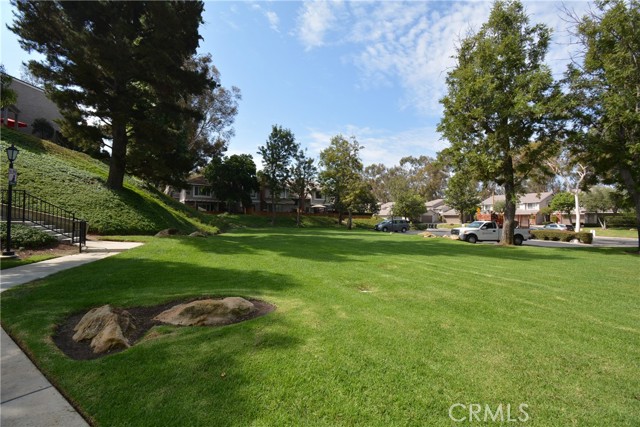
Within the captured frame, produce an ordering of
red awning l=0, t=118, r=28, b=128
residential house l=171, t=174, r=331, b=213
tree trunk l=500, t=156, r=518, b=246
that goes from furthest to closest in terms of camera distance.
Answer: residential house l=171, t=174, r=331, b=213 < red awning l=0, t=118, r=28, b=128 < tree trunk l=500, t=156, r=518, b=246

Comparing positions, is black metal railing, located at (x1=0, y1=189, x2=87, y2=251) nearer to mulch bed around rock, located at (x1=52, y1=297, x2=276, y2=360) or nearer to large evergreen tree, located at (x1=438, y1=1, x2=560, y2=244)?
mulch bed around rock, located at (x1=52, y1=297, x2=276, y2=360)

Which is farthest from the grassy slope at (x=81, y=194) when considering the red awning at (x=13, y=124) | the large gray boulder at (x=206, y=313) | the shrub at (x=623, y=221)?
the shrub at (x=623, y=221)

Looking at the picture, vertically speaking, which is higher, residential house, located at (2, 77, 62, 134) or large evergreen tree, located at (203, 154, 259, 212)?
residential house, located at (2, 77, 62, 134)

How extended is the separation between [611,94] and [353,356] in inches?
865

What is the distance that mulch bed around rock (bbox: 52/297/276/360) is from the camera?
149 inches

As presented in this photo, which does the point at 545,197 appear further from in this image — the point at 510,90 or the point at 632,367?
the point at 632,367

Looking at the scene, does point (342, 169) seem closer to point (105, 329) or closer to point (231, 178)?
point (231, 178)

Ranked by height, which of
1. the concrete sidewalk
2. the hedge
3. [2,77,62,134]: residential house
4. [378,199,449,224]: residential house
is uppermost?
[2,77,62,134]: residential house

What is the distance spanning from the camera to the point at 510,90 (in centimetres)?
2005

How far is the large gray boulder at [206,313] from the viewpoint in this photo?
15.0 feet

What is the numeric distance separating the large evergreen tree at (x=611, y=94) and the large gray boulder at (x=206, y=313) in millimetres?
21002

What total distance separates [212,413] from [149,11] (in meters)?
20.9

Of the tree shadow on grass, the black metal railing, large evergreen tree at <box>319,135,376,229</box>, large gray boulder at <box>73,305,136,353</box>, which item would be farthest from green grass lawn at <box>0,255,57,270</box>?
large evergreen tree at <box>319,135,376,229</box>

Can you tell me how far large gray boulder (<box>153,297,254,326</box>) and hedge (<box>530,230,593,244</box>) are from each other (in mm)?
30255
